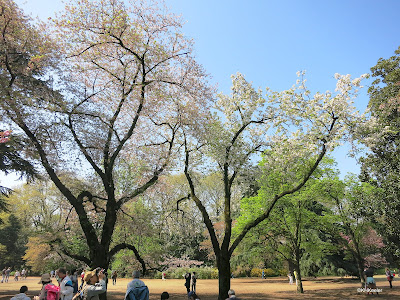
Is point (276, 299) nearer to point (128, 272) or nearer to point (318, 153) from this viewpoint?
point (318, 153)

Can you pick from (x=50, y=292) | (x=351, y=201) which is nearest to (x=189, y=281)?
(x=50, y=292)

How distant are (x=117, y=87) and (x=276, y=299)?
47.7ft

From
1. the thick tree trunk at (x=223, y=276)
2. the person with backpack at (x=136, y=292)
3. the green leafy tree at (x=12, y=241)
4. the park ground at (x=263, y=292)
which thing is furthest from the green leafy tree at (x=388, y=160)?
the green leafy tree at (x=12, y=241)

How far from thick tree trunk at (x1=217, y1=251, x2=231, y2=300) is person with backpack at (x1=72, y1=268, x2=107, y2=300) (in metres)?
9.11

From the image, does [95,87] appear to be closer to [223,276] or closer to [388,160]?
[223,276]

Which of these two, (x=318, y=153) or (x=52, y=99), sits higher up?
(x=52, y=99)

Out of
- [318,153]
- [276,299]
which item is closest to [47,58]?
[318,153]

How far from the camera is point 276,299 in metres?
15.8

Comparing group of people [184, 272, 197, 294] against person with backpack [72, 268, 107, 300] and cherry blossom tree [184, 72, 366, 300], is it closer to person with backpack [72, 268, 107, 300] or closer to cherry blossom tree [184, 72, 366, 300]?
cherry blossom tree [184, 72, 366, 300]

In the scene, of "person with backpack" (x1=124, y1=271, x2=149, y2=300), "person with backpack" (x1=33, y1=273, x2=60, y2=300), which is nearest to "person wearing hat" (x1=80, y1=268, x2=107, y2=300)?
"person with backpack" (x1=124, y1=271, x2=149, y2=300)

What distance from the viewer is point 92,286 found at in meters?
4.91

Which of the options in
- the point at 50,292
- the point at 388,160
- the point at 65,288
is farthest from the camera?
the point at 388,160

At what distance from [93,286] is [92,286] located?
0.02 m

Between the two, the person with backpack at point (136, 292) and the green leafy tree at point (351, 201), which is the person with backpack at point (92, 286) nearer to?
the person with backpack at point (136, 292)
